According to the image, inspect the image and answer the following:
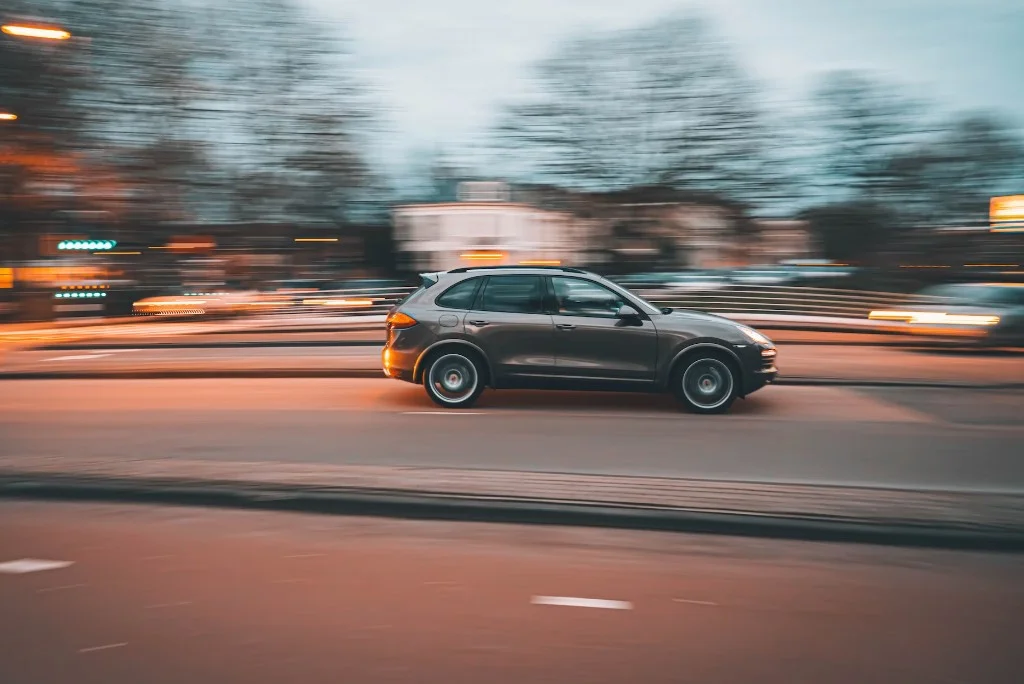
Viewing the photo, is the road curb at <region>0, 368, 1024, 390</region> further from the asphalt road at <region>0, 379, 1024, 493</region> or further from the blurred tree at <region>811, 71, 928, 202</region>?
the blurred tree at <region>811, 71, 928, 202</region>

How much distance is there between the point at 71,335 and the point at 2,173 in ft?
25.2

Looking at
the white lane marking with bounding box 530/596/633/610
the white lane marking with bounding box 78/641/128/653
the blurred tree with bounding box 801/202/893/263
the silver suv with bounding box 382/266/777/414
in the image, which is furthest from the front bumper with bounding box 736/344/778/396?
the blurred tree with bounding box 801/202/893/263

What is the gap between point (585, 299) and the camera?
945 cm

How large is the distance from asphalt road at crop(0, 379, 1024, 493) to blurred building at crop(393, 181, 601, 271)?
1940 centimetres

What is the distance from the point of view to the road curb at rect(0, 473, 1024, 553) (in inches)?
197

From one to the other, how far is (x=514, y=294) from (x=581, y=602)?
572 cm

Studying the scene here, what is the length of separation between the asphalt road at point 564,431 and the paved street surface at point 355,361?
164 cm

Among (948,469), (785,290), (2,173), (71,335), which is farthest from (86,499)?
(2,173)

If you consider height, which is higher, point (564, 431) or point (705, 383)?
point (705, 383)

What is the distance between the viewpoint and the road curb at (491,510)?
500 centimetres

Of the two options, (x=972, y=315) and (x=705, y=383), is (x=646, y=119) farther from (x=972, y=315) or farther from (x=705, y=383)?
(x=705, y=383)

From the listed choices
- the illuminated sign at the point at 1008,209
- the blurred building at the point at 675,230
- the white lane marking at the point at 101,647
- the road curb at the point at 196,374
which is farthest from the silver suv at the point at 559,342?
the illuminated sign at the point at 1008,209

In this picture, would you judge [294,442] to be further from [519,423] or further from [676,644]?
[676,644]

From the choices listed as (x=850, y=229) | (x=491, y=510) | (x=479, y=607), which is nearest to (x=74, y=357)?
(x=491, y=510)
